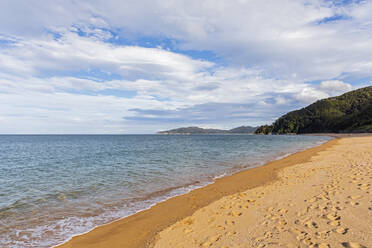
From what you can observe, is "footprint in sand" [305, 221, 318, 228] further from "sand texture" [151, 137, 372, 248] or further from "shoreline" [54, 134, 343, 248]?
"shoreline" [54, 134, 343, 248]

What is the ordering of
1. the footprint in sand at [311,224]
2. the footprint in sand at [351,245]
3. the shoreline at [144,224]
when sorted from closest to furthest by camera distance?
the footprint in sand at [351,245], the footprint in sand at [311,224], the shoreline at [144,224]

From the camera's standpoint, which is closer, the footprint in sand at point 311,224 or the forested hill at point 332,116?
the footprint in sand at point 311,224

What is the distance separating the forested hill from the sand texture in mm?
138177

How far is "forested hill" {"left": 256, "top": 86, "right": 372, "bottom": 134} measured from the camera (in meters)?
129

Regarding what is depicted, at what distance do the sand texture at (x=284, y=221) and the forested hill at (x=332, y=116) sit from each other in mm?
138177

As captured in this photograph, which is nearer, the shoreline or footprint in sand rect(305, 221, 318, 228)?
footprint in sand rect(305, 221, 318, 228)

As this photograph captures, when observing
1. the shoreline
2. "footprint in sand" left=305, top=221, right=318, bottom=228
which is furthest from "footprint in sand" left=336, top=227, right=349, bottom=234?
the shoreline

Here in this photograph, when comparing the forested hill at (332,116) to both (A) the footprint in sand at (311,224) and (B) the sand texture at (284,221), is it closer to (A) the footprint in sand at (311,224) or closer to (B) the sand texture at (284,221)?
(B) the sand texture at (284,221)

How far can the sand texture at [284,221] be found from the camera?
4.97 m

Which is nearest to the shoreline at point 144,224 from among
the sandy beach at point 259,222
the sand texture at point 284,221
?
the sandy beach at point 259,222

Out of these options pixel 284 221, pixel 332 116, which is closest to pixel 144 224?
pixel 284 221

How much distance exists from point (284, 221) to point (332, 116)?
184 meters

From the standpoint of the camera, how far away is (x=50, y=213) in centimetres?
909

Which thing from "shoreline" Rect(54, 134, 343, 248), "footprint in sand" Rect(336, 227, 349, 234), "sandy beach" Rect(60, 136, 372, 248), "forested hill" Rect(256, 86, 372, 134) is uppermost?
"forested hill" Rect(256, 86, 372, 134)
